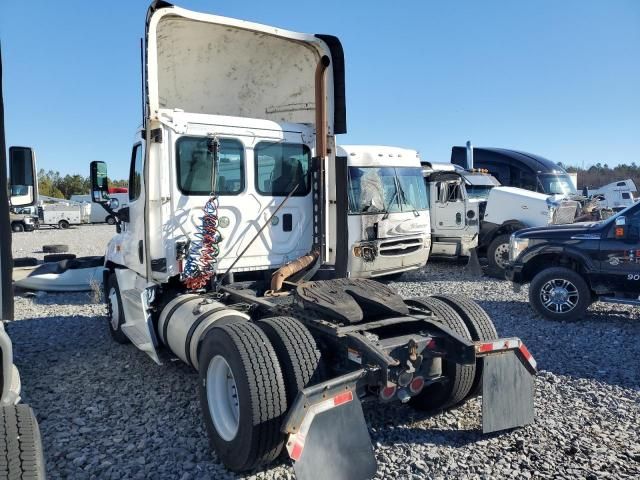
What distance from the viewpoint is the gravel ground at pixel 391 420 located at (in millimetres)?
3469

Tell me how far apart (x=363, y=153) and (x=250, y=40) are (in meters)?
3.97

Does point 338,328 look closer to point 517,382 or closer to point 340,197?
point 517,382

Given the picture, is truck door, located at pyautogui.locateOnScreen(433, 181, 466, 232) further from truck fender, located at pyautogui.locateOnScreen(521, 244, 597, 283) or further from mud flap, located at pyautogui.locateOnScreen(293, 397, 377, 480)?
mud flap, located at pyautogui.locateOnScreen(293, 397, 377, 480)

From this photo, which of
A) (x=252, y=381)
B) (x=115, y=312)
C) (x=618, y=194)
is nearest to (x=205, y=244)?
(x=115, y=312)

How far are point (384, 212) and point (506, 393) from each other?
5.98 meters

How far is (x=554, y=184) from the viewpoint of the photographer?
15.8m

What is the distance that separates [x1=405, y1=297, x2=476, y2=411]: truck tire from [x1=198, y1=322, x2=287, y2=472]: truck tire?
1376mm

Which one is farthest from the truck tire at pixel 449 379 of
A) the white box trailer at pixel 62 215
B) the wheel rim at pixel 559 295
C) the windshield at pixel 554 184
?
the white box trailer at pixel 62 215

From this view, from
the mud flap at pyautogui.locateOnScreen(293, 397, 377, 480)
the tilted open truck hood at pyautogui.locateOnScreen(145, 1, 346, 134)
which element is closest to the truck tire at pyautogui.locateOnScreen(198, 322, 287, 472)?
the mud flap at pyautogui.locateOnScreen(293, 397, 377, 480)

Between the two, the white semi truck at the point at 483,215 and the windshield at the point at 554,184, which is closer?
the white semi truck at the point at 483,215

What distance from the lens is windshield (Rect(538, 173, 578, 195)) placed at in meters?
15.7

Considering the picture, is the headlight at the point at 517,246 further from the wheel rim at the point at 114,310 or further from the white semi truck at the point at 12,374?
the white semi truck at the point at 12,374

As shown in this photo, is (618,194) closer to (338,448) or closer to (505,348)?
(505,348)

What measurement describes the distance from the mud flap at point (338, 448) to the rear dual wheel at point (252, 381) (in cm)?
36
